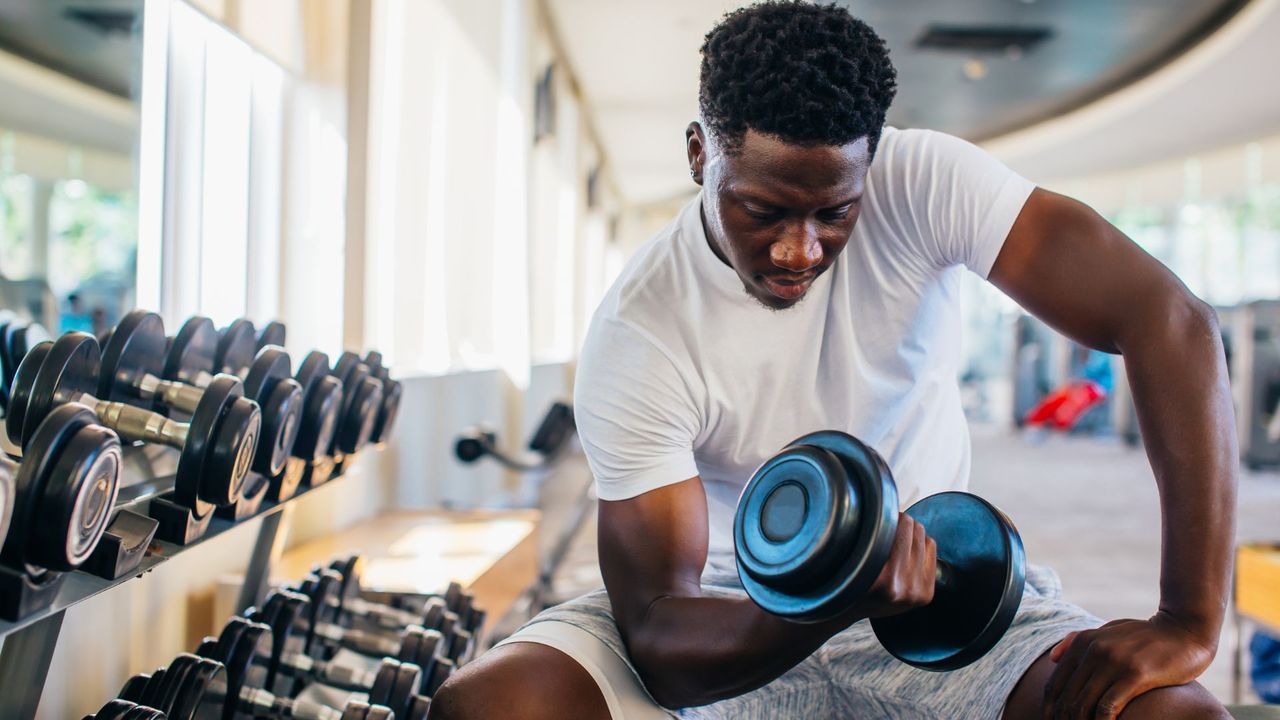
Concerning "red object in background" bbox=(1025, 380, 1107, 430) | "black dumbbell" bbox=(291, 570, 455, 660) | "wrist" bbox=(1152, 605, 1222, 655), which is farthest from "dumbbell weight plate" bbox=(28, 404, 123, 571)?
"red object in background" bbox=(1025, 380, 1107, 430)

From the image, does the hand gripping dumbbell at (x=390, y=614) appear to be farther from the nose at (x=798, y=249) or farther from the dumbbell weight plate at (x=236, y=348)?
the nose at (x=798, y=249)

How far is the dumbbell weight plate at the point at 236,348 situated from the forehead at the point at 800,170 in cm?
81

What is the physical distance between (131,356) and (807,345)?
0.79 m

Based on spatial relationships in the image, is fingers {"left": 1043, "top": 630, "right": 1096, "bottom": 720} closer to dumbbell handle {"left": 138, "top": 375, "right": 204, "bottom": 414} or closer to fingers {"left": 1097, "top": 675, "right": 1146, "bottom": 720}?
fingers {"left": 1097, "top": 675, "right": 1146, "bottom": 720}

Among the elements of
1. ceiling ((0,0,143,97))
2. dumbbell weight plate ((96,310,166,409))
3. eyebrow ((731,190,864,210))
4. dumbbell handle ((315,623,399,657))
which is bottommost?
dumbbell handle ((315,623,399,657))

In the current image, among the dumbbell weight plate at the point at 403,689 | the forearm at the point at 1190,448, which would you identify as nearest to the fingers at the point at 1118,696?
the forearm at the point at 1190,448

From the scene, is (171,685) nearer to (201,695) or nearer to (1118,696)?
(201,695)

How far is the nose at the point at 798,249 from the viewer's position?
3.26 ft

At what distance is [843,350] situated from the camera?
115 centimetres

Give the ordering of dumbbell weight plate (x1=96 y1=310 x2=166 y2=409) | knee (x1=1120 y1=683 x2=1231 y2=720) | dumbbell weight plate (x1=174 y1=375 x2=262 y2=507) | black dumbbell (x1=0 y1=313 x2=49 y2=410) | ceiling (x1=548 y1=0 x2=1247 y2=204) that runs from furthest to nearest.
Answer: ceiling (x1=548 y1=0 x2=1247 y2=204), black dumbbell (x1=0 y1=313 x2=49 y2=410), dumbbell weight plate (x1=96 y1=310 x2=166 y2=409), dumbbell weight plate (x1=174 y1=375 x2=262 y2=507), knee (x1=1120 y1=683 x2=1231 y2=720)

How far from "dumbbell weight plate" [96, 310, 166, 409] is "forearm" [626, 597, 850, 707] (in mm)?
654

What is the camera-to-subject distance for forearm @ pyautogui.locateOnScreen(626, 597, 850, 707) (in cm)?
87

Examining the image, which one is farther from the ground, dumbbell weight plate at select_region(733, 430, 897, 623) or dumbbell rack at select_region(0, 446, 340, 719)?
dumbbell weight plate at select_region(733, 430, 897, 623)

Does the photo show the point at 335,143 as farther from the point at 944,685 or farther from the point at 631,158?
the point at 631,158
